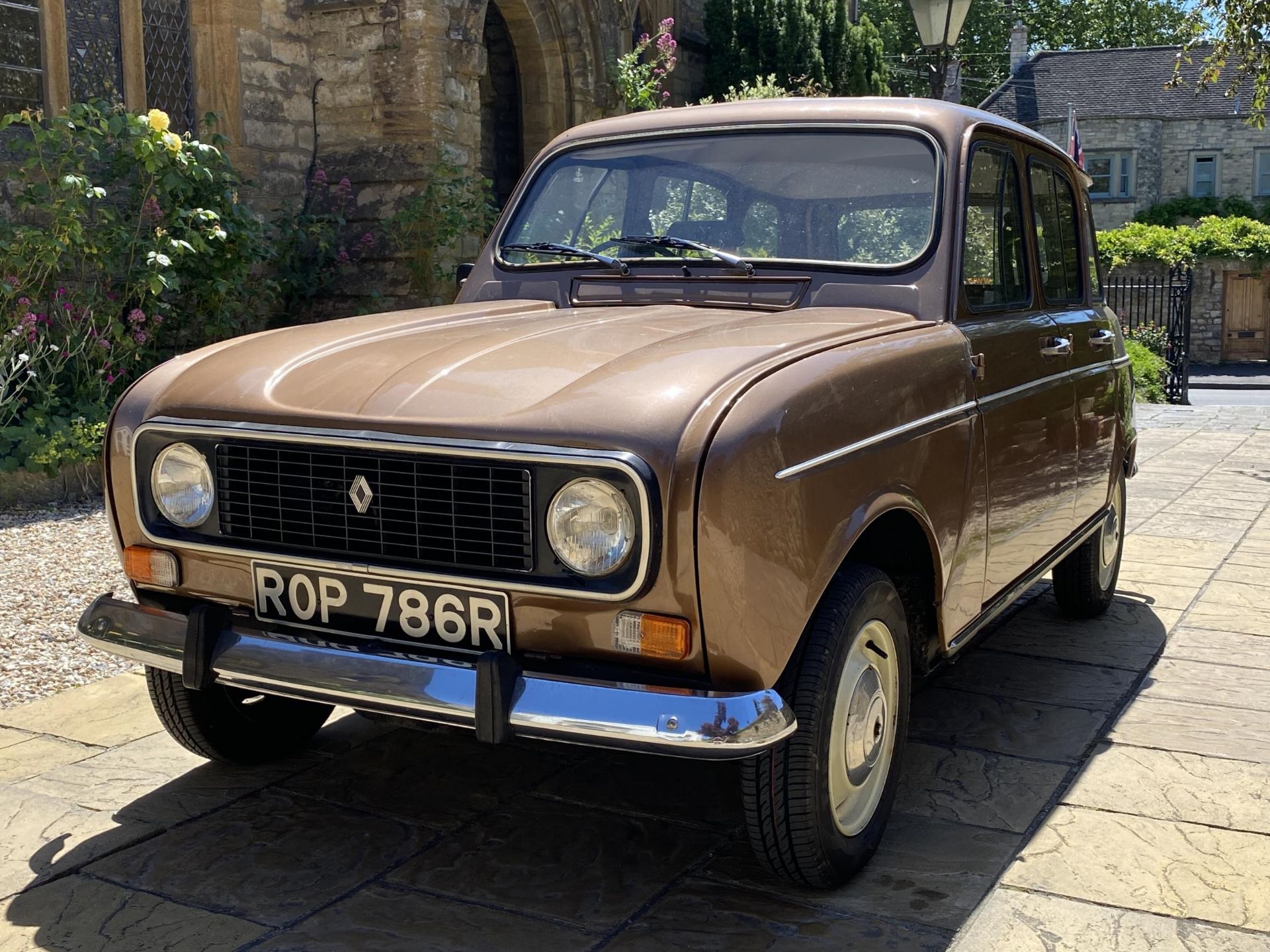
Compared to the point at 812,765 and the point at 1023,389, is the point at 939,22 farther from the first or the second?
the point at 812,765

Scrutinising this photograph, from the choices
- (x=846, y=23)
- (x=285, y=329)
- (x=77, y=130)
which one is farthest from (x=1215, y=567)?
(x=846, y=23)

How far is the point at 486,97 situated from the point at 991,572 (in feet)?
37.8

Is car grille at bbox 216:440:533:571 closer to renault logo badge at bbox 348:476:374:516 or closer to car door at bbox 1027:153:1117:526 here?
renault logo badge at bbox 348:476:374:516

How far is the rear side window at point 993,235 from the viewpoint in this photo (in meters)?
3.82

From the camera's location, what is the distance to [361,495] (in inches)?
112

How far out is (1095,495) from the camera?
4906mm

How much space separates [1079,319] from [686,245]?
5.35ft

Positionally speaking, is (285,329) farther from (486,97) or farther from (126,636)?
(486,97)

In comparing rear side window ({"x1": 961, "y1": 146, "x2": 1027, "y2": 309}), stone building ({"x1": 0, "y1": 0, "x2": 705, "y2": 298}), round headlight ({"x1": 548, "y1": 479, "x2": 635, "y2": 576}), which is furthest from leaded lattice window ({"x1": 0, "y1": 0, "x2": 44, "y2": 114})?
round headlight ({"x1": 548, "y1": 479, "x2": 635, "y2": 576})

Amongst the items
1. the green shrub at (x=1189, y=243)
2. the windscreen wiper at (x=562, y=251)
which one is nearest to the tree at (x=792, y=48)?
the windscreen wiper at (x=562, y=251)

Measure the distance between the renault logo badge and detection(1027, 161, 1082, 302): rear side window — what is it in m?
2.59

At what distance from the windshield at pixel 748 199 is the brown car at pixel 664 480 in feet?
0.04

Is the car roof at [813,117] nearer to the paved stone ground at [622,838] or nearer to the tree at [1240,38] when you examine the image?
the paved stone ground at [622,838]

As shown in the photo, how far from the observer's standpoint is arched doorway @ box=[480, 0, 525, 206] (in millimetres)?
13898
